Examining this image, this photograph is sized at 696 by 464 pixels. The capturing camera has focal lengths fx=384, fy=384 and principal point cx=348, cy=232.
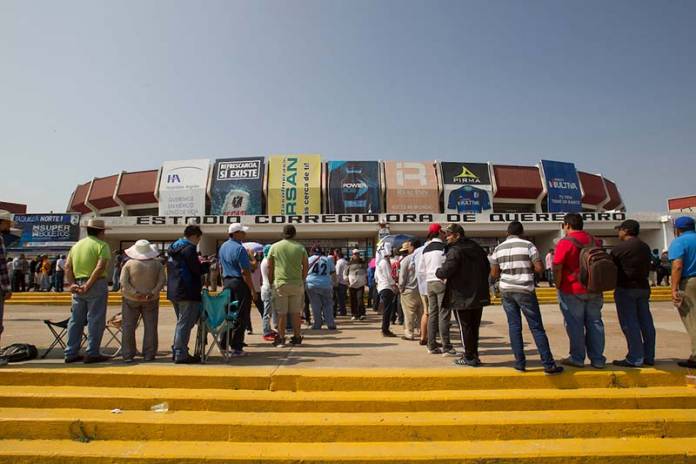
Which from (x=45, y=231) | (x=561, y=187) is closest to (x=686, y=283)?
(x=561, y=187)

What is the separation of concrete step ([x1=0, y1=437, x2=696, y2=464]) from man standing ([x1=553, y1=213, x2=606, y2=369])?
100 cm

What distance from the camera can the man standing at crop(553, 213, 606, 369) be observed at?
4125 millimetres

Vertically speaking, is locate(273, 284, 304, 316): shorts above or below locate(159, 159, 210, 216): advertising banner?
below

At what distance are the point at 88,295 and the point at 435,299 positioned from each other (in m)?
4.37

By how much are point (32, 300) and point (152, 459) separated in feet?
51.7

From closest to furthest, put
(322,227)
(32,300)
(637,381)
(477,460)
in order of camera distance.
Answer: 1. (477,460)
2. (637,381)
3. (32,300)
4. (322,227)

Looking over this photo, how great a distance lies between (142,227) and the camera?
23.1 metres

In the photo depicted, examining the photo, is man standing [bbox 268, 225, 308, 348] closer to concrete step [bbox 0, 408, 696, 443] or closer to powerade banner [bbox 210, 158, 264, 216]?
concrete step [bbox 0, 408, 696, 443]

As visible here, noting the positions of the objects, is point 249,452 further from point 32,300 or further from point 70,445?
point 32,300

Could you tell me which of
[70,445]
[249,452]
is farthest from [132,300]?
[249,452]

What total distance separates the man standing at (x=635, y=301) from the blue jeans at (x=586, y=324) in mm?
367

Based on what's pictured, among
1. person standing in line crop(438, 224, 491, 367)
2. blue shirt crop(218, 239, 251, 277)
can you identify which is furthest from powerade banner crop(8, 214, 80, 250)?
person standing in line crop(438, 224, 491, 367)

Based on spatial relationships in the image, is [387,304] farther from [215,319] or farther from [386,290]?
[215,319]

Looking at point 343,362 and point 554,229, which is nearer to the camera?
point 343,362
